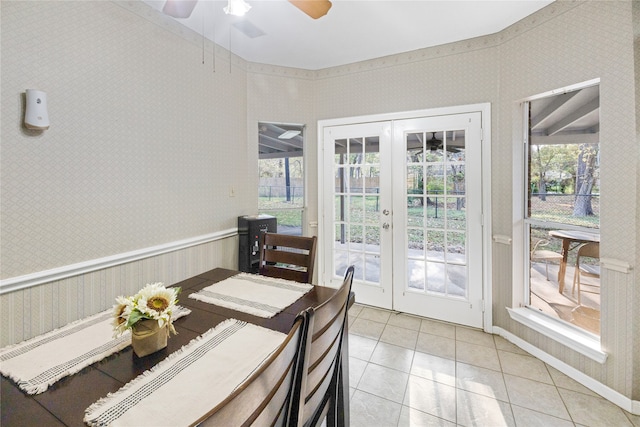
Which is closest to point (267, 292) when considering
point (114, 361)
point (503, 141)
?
point (114, 361)

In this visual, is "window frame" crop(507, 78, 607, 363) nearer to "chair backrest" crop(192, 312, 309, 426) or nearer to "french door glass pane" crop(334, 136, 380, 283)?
"french door glass pane" crop(334, 136, 380, 283)

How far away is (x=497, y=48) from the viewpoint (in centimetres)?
262

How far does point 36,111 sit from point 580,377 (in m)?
3.83

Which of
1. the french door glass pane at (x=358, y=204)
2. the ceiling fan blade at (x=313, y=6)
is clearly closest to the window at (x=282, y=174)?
the french door glass pane at (x=358, y=204)

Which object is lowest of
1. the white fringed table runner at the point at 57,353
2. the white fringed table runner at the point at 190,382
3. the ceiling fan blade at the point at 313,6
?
the white fringed table runner at the point at 190,382

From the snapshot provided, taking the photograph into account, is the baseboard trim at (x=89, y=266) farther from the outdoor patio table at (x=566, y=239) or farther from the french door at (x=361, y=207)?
the outdoor patio table at (x=566, y=239)

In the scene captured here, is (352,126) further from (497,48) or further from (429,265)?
(429,265)

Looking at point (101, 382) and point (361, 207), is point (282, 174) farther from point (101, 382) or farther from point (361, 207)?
point (101, 382)

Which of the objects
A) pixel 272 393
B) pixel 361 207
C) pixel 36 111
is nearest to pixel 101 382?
pixel 272 393

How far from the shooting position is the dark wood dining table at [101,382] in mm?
748

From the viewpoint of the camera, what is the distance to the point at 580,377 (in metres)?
2.03

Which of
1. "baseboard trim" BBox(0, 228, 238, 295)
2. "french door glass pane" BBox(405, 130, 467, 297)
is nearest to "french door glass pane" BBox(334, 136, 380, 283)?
"french door glass pane" BBox(405, 130, 467, 297)

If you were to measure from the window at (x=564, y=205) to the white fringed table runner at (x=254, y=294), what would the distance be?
2063mm

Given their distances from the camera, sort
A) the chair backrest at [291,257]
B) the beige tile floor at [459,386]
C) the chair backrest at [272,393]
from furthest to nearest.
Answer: the chair backrest at [291,257] < the beige tile floor at [459,386] < the chair backrest at [272,393]
